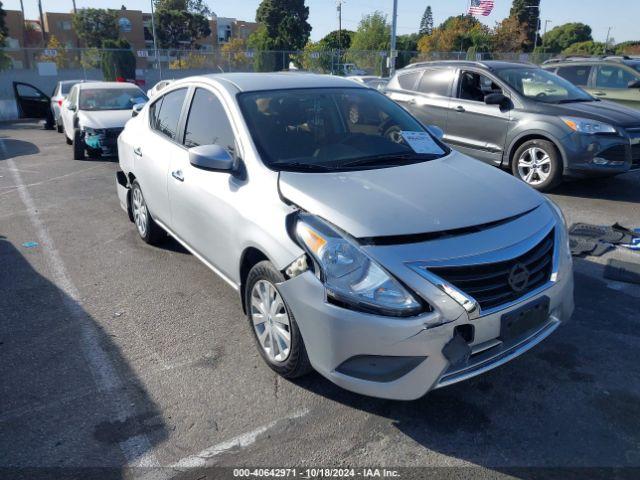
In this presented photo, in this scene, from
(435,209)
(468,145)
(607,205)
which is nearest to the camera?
(435,209)

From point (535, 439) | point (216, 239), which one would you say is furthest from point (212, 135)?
point (535, 439)

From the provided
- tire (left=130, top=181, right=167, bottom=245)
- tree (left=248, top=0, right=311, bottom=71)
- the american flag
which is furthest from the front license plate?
tree (left=248, top=0, right=311, bottom=71)

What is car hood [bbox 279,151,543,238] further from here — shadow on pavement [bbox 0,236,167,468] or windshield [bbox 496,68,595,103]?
windshield [bbox 496,68,595,103]

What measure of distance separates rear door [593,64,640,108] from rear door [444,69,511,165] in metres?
4.23

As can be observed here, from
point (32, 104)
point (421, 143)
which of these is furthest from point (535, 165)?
point (32, 104)

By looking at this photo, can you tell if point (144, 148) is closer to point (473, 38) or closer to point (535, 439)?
point (535, 439)

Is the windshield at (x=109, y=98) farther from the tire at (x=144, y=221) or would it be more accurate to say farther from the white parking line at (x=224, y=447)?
the white parking line at (x=224, y=447)

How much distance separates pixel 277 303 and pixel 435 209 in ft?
3.40

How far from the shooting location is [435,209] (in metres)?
2.88

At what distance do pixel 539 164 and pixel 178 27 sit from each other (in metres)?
72.5

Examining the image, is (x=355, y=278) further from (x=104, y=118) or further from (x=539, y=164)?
(x=104, y=118)

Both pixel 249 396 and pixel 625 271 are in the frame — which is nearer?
pixel 249 396

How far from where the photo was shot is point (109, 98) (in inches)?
455

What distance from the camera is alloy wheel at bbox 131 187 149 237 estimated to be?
5.36 meters
